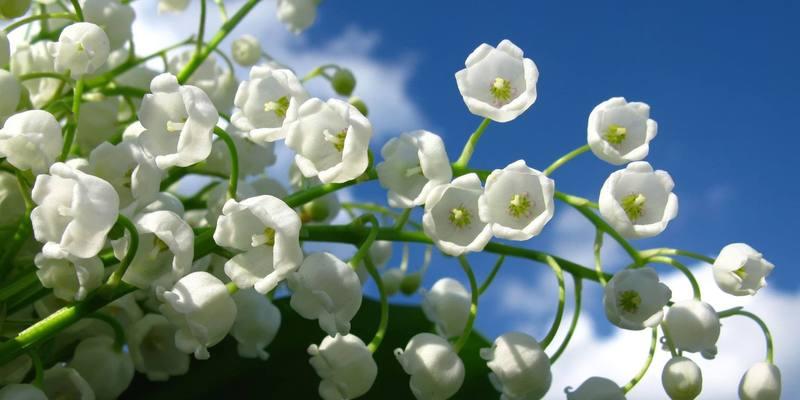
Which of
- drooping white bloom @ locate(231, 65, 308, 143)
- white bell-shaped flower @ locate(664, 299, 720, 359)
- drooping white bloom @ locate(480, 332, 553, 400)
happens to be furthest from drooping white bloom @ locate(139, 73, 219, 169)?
white bell-shaped flower @ locate(664, 299, 720, 359)

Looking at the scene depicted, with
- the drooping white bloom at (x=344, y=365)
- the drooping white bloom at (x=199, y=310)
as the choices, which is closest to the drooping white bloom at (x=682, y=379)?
the drooping white bloom at (x=344, y=365)

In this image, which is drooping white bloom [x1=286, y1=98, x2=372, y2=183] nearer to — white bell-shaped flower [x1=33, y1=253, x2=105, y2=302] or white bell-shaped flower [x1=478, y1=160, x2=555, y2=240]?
white bell-shaped flower [x1=478, y1=160, x2=555, y2=240]

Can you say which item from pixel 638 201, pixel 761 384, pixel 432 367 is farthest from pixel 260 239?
pixel 761 384

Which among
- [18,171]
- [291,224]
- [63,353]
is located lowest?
[63,353]

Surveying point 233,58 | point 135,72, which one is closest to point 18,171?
point 135,72

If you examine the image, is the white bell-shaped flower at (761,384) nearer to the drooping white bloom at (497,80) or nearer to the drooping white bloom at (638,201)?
the drooping white bloom at (638,201)

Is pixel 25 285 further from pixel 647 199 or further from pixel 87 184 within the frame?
pixel 647 199
